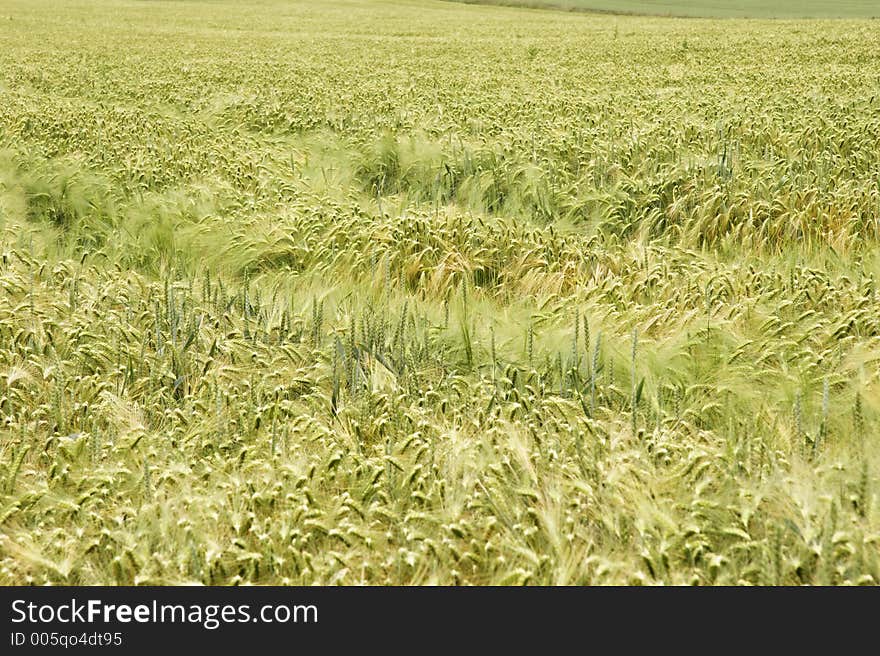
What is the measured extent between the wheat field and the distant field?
55.5 meters

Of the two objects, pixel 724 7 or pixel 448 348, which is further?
pixel 724 7

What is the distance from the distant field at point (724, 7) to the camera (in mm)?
59062

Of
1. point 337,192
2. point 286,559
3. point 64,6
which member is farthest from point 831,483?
point 64,6

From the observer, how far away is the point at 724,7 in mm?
64125

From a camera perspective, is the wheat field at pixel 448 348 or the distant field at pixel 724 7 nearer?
the wheat field at pixel 448 348

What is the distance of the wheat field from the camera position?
2502 millimetres

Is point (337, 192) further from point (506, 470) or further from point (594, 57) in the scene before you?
point (594, 57)

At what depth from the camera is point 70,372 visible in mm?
3688

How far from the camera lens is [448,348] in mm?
4180

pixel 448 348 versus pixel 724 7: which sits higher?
pixel 724 7

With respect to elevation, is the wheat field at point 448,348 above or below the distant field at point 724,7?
below

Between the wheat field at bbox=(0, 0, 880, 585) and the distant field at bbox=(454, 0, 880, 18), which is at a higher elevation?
the distant field at bbox=(454, 0, 880, 18)

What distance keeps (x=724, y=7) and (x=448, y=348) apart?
67.8 metres

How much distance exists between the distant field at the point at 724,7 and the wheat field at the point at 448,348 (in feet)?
182
